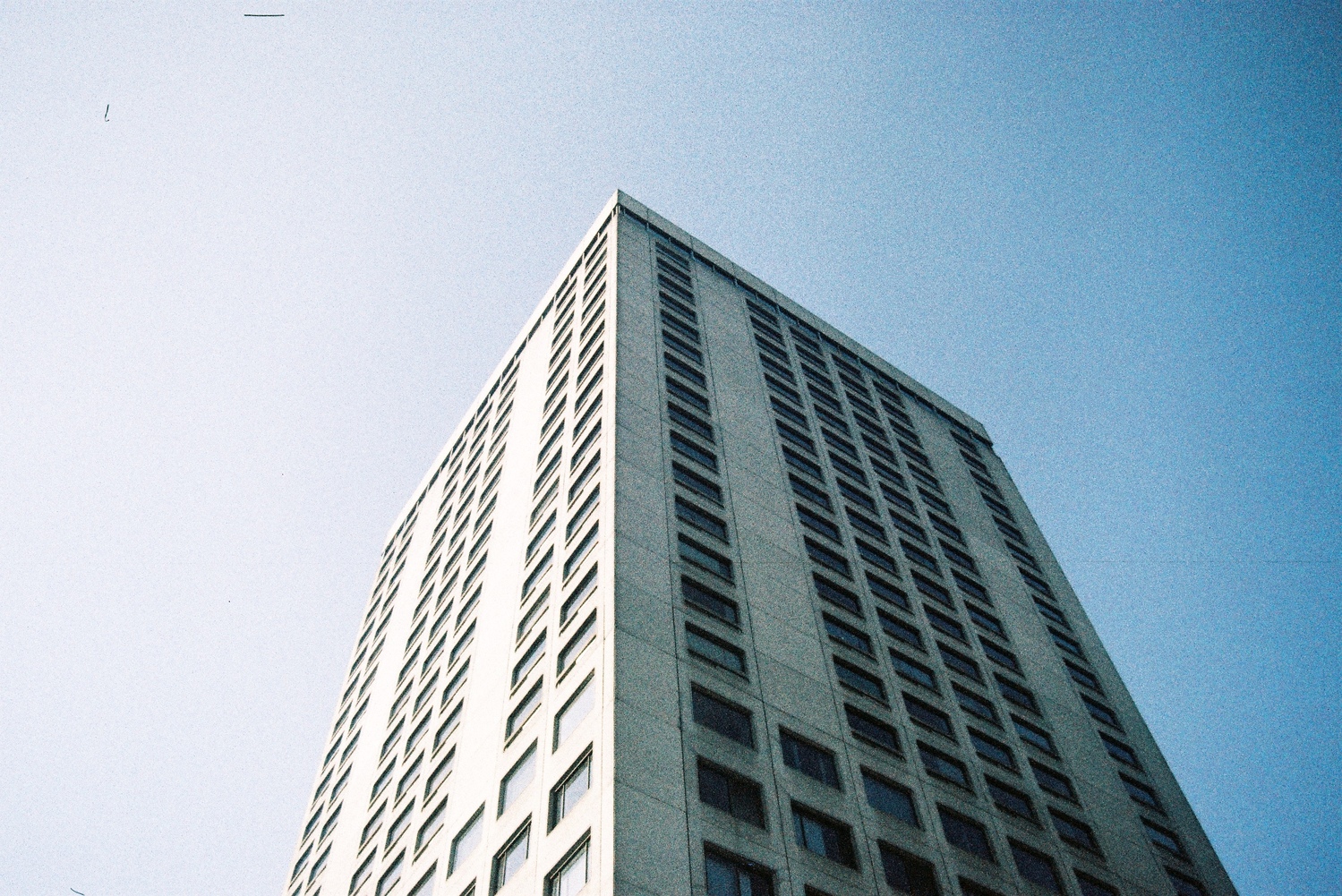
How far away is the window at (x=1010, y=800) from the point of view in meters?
31.9

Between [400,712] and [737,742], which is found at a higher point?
[400,712]

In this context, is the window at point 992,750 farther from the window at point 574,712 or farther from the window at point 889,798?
the window at point 574,712

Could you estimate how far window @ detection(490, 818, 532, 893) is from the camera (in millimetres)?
25164

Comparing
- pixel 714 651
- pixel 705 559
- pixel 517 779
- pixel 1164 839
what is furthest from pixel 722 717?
pixel 1164 839

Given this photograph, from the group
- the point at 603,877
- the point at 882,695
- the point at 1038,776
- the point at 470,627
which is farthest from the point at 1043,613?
the point at 603,877

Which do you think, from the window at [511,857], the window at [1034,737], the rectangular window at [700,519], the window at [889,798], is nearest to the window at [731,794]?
the window at [889,798]

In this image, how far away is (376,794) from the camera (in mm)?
39469

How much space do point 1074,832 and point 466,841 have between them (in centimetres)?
1914

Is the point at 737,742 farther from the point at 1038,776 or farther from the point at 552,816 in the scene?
the point at 1038,776

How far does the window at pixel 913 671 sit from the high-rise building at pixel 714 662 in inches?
4.4

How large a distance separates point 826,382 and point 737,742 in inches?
1296

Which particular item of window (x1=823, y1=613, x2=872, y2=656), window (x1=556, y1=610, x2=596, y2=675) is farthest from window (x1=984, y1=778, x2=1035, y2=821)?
window (x1=556, y1=610, x2=596, y2=675)

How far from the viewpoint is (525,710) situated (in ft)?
99.3

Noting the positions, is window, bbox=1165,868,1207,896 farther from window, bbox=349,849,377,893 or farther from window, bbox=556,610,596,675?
window, bbox=349,849,377,893
